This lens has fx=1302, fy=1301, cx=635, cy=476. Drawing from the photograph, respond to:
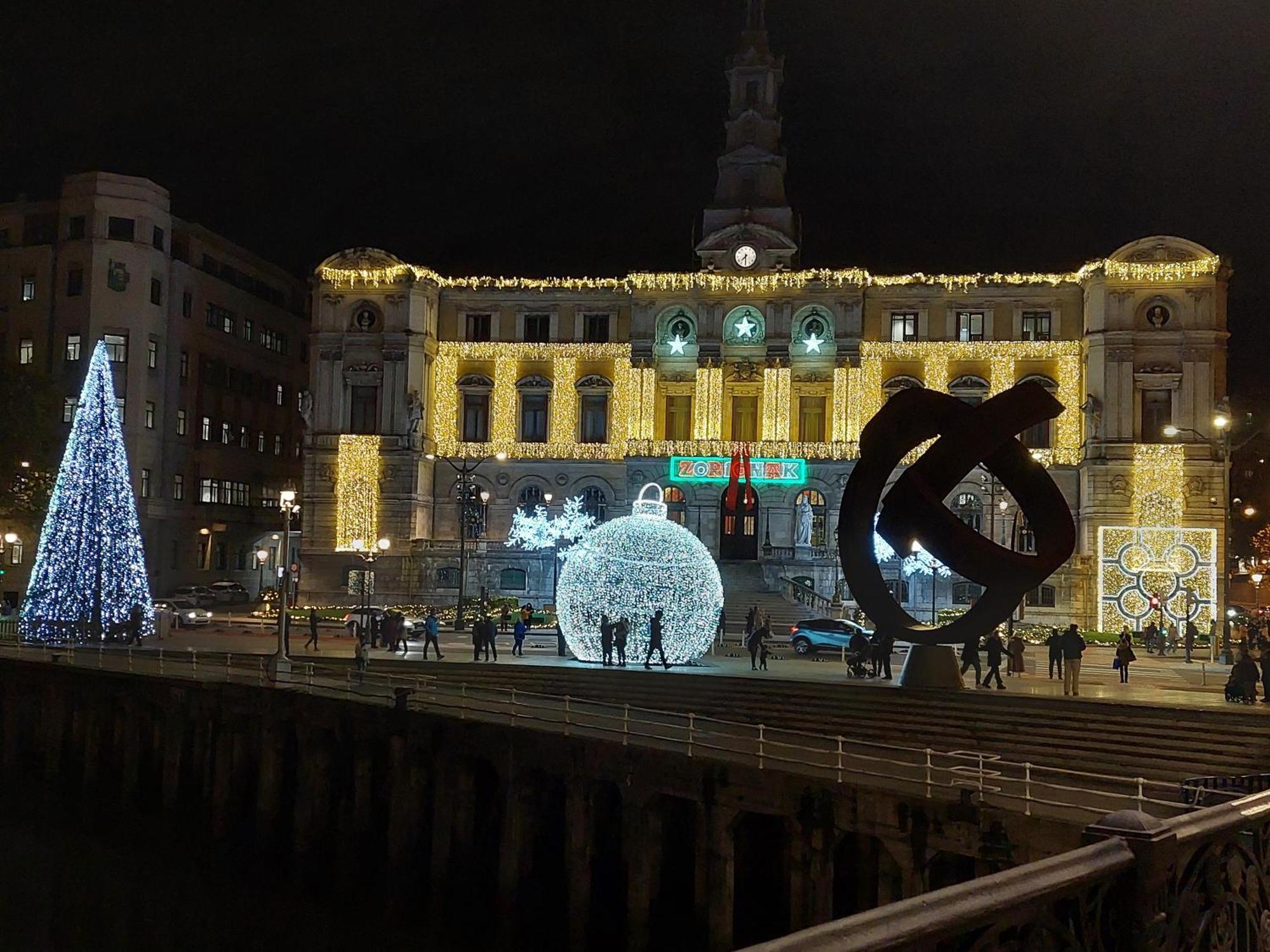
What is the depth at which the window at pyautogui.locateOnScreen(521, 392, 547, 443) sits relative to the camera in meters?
76.7

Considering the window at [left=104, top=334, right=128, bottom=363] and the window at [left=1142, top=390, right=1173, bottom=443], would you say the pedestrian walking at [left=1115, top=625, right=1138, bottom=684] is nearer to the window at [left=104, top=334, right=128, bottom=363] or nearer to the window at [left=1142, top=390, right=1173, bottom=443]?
the window at [left=1142, top=390, right=1173, bottom=443]

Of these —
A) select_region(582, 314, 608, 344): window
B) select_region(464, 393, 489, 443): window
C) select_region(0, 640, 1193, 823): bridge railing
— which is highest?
select_region(582, 314, 608, 344): window

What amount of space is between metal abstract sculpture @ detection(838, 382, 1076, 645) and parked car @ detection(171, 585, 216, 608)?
51.0 metres

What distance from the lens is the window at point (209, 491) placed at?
79.7m

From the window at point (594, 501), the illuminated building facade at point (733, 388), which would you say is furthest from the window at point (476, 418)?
the window at point (594, 501)

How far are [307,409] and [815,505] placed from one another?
29771 millimetres

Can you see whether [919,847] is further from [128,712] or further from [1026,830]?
[128,712]

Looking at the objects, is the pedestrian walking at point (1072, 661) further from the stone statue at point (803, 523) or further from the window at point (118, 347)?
the window at point (118, 347)

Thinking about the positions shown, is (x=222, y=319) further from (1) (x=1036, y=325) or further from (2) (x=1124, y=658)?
(2) (x=1124, y=658)

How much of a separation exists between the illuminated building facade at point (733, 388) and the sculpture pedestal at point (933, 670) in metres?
37.6

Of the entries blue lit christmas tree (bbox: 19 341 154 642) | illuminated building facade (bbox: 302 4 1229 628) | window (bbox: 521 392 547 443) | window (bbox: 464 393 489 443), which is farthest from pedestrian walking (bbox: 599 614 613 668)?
window (bbox: 464 393 489 443)

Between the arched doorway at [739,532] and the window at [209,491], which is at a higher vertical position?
the window at [209,491]

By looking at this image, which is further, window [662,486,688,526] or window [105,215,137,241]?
window [105,215,137,241]

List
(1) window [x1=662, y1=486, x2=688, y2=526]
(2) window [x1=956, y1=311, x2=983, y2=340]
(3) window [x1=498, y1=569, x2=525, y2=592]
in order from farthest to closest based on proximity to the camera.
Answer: (2) window [x1=956, y1=311, x2=983, y2=340], (1) window [x1=662, y1=486, x2=688, y2=526], (3) window [x1=498, y1=569, x2=525, y2=592]
